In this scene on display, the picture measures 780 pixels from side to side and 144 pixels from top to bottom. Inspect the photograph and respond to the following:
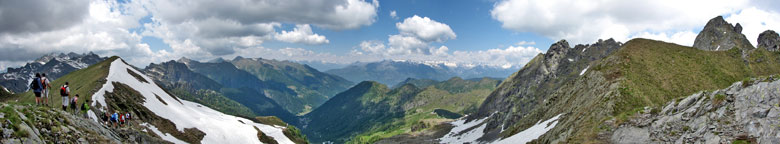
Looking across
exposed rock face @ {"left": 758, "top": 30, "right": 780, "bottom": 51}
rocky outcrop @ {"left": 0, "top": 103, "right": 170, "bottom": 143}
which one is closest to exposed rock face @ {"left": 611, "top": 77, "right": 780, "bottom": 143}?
rocky outcrop @ {"left": 0, "top": 103, "right": 170, "bottom": 143}

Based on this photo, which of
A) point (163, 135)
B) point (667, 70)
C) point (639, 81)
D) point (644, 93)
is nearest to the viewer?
point (644, 93)

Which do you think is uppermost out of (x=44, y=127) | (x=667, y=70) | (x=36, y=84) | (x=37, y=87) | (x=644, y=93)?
(x=667, y=70)

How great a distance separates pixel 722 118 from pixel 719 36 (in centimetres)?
19515

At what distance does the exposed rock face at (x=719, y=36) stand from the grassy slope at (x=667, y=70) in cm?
8455

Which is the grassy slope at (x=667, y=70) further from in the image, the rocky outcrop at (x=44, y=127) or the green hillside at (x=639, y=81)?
the rocky outcrop at (x=44, y=127)

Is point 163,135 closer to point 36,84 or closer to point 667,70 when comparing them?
point 36,84

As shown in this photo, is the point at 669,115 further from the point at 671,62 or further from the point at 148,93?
the point at 148,93

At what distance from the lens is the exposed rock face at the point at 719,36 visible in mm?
156012

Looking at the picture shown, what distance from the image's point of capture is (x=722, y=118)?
84.0ft

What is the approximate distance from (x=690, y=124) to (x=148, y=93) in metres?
110

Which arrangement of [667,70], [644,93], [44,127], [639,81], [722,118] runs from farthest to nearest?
[667,70] → [639,81] → [644,93] → [722,118] → [44,127]

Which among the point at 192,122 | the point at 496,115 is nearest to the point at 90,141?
the point at 192,122

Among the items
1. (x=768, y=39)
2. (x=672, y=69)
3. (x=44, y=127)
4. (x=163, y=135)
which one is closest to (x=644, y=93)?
(x=672, y=69)

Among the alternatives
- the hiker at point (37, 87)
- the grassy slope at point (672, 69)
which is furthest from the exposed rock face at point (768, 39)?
the hiker at point (37, 87)
